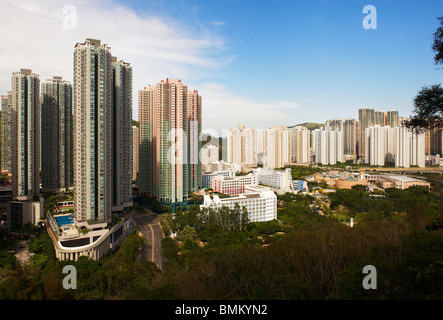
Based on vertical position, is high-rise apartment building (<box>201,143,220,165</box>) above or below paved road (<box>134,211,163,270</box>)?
above

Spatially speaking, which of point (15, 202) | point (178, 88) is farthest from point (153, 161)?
point (15, 202)

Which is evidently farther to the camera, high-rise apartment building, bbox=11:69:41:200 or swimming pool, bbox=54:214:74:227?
high-rise apartment building, bbox=11:69:41:200

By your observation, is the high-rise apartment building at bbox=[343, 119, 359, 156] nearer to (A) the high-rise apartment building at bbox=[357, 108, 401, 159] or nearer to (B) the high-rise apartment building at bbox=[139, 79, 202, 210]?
(A) the high-rise apartment building at bbox=[357, 108, 401, 159]

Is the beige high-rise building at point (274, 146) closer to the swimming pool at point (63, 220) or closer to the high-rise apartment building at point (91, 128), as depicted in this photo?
the high-rise apartment building at point (91, 128)

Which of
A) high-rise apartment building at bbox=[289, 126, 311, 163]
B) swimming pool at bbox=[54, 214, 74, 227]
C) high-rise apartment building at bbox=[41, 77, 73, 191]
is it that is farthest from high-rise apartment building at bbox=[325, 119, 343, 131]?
swimming pool at bbox=[54, 214, 74, 227]

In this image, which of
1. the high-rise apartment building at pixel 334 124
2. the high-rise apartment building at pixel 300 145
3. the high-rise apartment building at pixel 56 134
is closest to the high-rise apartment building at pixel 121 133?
the high-rise apartment building at pixel 56 134

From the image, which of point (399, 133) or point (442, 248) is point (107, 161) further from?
point (399, 133)
